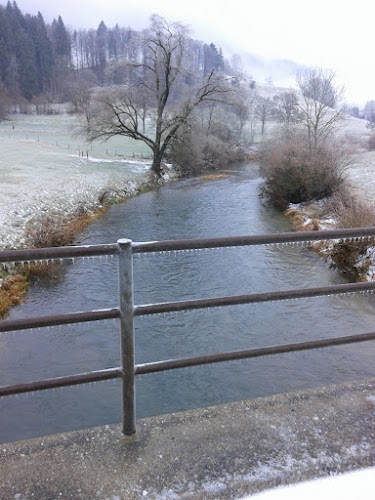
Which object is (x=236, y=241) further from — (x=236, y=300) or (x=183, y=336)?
(x=183, y=336)

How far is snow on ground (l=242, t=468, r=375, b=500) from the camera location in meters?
2.02

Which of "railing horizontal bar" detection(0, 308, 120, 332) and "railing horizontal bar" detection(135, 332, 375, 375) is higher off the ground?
"railing horizontal bar" detection(0, 308, 120, 332)

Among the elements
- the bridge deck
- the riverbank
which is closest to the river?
the riverbank

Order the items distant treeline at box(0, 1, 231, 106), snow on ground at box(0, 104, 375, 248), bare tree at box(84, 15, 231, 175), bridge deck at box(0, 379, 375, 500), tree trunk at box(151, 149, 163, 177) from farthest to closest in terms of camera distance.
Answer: distant treeline at box(0, 1, 231, 106) → tree trunk at box(151, 149, 163, 177) → bare tree at box(84, 15, 231, 175) → snow on ground at box(0, 104, 375, 248) → bridge deck at box(0, 379, 375, 500)

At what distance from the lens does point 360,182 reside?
2564cm

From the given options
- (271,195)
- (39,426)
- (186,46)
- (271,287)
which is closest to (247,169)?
(186,46)

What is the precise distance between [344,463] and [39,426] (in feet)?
18.6

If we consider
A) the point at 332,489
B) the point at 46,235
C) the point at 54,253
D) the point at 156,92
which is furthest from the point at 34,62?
the point at 332,489

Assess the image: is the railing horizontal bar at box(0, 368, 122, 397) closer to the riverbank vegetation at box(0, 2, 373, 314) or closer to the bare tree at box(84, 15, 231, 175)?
the riverbank vegetation at box(0, 2, 373, 314)

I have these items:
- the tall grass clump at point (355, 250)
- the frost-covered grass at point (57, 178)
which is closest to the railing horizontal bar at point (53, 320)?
the tall grass clump at point (355, 250)

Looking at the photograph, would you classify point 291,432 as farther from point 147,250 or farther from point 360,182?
point 360,182

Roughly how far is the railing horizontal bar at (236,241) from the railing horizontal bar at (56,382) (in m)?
0.71

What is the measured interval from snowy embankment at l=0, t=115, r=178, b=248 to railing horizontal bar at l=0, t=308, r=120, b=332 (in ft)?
40.8

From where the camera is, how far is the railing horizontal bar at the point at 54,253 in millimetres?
Answer: 1938
